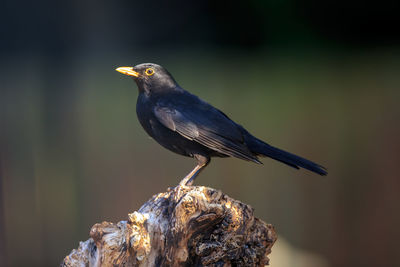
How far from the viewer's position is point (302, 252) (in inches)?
165

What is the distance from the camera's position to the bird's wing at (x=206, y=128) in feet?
9.17

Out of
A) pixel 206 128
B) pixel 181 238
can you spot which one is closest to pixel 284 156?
pixel 206 128

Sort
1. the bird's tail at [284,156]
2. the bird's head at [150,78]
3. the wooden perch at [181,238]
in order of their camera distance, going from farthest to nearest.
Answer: the bird's head at [150,78], the bird's tail at [284,156], the wooden perch at [181,238]

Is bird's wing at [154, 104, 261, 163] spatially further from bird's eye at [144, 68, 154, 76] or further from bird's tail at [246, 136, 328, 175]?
bird's eye at [144, 68, 154, 76]

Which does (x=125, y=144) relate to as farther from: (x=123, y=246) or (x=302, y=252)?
(x=123, y=246)

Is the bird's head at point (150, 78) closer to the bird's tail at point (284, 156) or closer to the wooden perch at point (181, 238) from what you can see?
the bird's tail at point (284, 156)

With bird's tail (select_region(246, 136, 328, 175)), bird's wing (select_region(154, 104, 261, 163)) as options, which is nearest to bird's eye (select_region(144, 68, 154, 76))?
bird's wing (select_region(154, 104, 261, 163))

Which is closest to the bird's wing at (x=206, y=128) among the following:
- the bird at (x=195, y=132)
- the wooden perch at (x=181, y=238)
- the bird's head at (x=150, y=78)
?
the bird at (x=195, y=132)

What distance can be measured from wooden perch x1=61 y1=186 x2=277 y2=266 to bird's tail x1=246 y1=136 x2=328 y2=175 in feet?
1.79

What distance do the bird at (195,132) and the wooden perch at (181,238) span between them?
1.43ft

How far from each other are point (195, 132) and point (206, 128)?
0.07 metres

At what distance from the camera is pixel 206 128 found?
111 inches

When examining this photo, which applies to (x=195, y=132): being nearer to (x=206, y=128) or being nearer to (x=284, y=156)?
(x=206, y=128)

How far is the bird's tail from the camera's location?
2.77 metres
